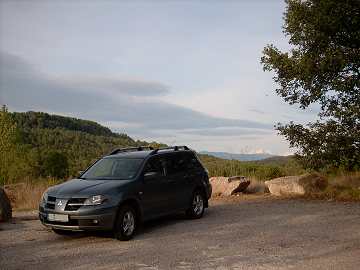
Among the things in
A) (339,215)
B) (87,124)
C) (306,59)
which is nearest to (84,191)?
(339,215)

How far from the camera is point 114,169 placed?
37.6ft

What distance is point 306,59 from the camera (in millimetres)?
17281

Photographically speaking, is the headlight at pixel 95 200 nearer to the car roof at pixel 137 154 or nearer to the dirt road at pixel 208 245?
the dirt road at pixel 208 245

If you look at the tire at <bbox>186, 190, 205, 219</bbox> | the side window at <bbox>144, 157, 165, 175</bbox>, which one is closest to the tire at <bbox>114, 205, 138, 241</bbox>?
the side window at <bbox>144, 157, 165, 175</bbox>

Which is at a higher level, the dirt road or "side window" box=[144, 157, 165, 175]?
"side window" box=[144, 157, 165, 175]

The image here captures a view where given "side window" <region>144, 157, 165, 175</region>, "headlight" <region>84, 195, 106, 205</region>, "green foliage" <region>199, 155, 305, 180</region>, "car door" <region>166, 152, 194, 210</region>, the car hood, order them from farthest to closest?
"green foliage" <region>199, 155, 305, 180</region> < "car door" <region>166, 152, 194, 210</region> < "side window" <region>144, 157, 165, 175</region> < the car hood < "headlight" <region>84, 195, 106, 205</region>

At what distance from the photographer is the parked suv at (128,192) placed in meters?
9.83

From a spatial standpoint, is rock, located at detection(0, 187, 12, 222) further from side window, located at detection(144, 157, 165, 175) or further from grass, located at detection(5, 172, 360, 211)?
side window, located at detection(144, 157, 165, 175)

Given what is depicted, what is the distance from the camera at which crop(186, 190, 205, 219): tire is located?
1288 centimetres

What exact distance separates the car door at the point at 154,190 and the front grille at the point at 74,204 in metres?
1.44

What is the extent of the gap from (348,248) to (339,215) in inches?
178

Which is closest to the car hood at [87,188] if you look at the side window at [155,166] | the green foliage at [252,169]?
the side window at [155,166]

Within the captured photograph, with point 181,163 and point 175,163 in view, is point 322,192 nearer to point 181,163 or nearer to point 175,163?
point 181,163

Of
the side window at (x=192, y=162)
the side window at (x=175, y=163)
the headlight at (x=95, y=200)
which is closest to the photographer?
the headlight at (x=95, y=200)
